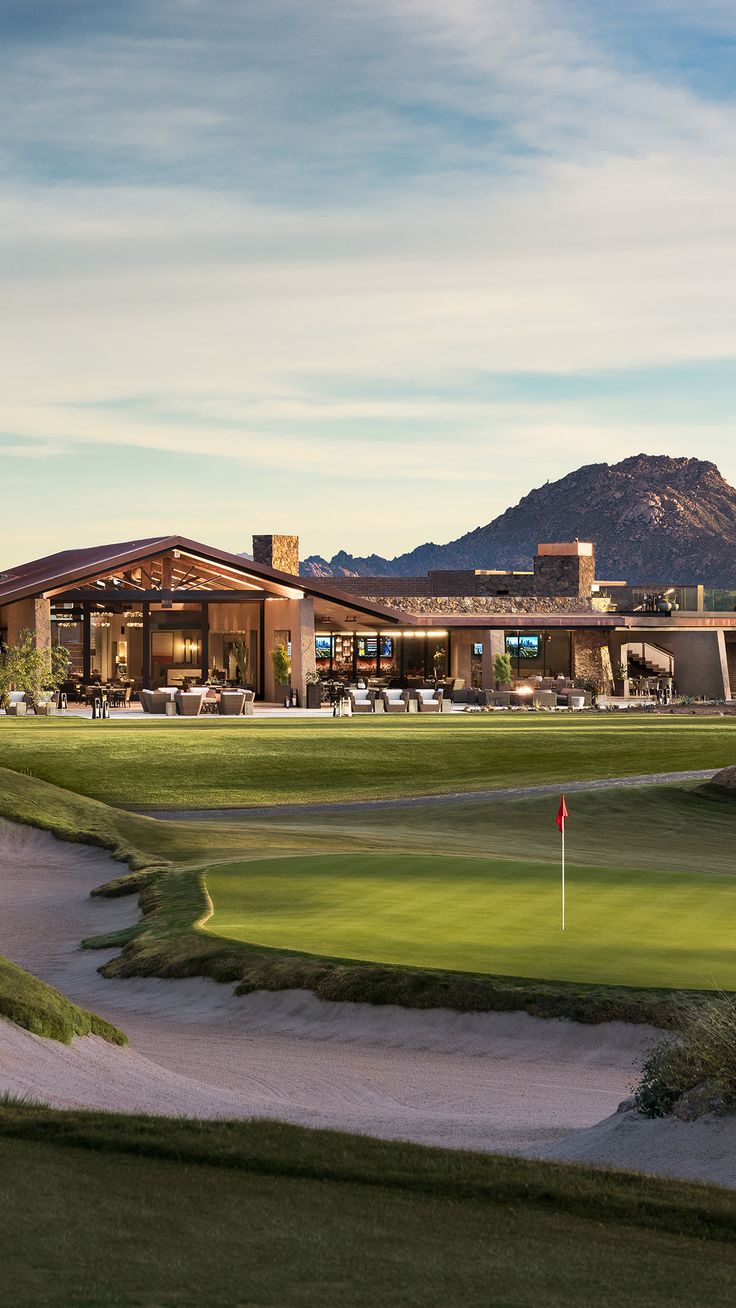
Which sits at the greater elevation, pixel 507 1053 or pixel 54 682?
pixel 54 682

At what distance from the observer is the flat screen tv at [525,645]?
6006cm

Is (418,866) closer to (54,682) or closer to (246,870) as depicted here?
(246,870)

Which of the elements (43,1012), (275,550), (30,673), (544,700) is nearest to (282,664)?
(544,700)

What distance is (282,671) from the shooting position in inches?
1938

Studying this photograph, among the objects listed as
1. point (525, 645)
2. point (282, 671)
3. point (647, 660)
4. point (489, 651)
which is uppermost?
point (525, 645)

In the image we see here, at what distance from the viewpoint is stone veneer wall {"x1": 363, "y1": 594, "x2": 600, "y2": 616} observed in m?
57.3

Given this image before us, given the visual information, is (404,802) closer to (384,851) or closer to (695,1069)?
(384,851)

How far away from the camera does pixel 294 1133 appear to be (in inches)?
279

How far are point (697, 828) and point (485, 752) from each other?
358 inches

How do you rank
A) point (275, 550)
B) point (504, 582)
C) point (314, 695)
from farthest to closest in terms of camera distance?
point (504, 582)
point (275, 550)
point (314, 695)

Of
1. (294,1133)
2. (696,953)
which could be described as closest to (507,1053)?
(696,953)

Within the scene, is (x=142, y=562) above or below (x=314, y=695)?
above

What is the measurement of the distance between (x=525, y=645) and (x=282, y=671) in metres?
14.1

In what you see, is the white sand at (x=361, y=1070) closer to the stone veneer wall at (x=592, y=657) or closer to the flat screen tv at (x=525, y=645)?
the stone veneer wall at (x=592, y=657)
